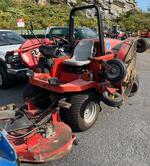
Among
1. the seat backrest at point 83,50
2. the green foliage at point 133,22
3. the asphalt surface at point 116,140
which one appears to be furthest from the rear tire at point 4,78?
the green foliage at point 133,22

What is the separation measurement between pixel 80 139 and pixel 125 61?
164cm

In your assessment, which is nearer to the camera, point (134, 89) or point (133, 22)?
point (134, 89)

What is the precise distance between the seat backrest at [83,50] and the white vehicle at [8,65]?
2007 mm

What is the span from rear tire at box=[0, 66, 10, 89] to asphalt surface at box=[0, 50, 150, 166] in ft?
3.94

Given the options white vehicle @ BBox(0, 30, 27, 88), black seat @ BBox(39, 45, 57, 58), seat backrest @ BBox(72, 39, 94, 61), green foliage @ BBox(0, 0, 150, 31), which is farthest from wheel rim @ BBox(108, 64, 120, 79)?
green foliage @ BBox(0, 0, 150, 31)

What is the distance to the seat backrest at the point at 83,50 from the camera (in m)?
6.14

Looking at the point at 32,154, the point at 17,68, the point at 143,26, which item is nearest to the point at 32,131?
the point at 32,154

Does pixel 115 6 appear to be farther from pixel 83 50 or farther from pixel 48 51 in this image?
pixel 48 51

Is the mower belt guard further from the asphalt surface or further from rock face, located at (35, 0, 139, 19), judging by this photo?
rock face, located at (35, 0, 139, 19)

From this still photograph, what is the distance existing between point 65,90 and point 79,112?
1.49 ft

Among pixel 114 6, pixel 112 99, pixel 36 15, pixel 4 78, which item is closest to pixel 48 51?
pixel 112 99

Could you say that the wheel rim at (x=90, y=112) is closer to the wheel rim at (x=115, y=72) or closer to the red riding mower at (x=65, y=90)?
the red riding mower at (x=65, y=90)

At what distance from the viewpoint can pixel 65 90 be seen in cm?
520

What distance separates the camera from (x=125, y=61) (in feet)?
18.9
